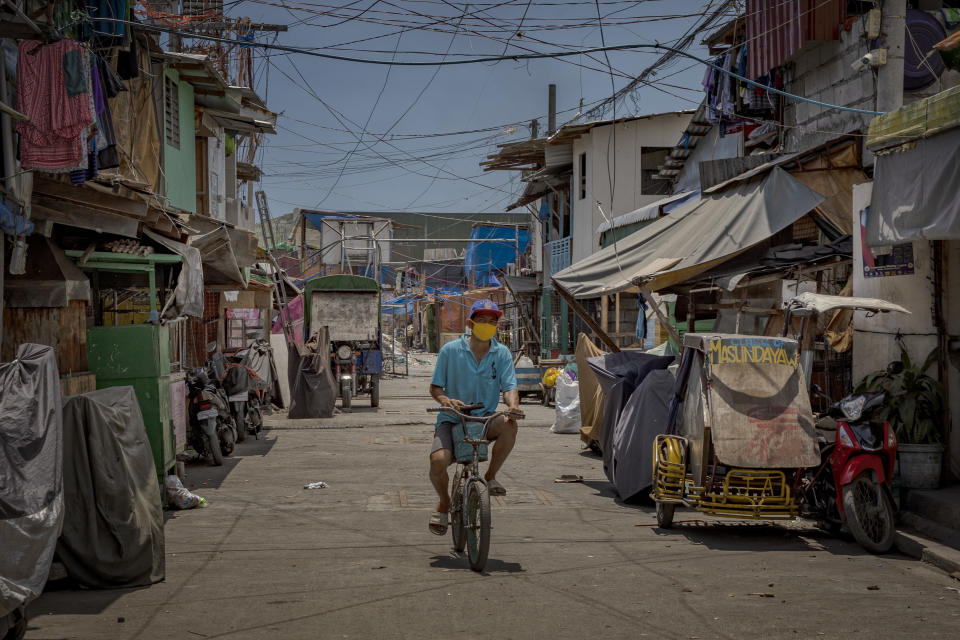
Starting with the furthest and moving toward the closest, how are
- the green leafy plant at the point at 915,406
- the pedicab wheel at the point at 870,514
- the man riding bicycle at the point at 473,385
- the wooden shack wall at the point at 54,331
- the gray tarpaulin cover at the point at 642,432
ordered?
the gray tarpaulin cover at the point at 642,432, the green leafy plant at the point at 915,406, the wooden shack wall at the point at 54,331, the pedicab wheel at the point at 870,514, the man riding bicycle at the point at 473,385

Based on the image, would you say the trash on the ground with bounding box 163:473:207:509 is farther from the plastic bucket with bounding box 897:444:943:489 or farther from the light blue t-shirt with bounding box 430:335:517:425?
the plastic bucket with bounding box 897:444:943:489

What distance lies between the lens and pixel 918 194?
8.84 m

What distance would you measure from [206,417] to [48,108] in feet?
19.7

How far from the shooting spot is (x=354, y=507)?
32.8ft

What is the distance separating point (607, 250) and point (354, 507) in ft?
20.4

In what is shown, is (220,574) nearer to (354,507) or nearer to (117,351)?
(354,507)

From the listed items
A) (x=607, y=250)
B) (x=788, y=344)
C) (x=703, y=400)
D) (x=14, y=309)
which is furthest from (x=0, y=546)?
(x=607, y=250)

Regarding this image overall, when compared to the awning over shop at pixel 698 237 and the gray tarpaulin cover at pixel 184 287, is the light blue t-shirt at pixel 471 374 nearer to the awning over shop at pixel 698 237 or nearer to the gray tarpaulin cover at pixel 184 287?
the awning over shop at pixel 698 237

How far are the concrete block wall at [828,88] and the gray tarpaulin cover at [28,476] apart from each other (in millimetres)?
10509

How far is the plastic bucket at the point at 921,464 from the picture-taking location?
29.5ft

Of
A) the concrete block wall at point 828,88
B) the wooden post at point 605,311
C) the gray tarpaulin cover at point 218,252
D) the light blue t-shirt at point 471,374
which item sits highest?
the concrete block wall at point 828,88

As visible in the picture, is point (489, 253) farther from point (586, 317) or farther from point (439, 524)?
point (439, 524)

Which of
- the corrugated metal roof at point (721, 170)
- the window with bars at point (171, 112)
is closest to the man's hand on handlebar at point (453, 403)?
the corrugated metal roof at point (721, 170)

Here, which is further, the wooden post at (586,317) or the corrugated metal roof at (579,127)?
the corrugated metal roof at (579,127)
